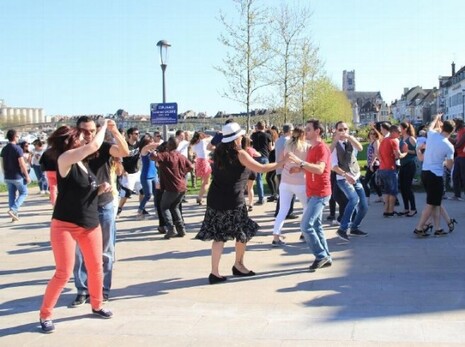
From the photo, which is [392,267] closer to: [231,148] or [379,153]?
[231,148]

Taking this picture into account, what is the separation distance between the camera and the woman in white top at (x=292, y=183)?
26.0 ft

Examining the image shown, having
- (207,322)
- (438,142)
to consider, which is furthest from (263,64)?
(207,322)

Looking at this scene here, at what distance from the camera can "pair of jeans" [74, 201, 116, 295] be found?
A: 561cm

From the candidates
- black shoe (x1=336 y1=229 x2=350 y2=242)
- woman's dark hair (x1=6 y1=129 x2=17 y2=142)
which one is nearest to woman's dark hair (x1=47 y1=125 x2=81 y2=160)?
black shoe (x1=336 y1=229 x2=350 y2=242)

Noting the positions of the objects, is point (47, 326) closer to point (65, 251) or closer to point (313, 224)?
point (65, 251)

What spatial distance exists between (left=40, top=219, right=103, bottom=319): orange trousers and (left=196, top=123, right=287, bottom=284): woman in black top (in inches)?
59.2

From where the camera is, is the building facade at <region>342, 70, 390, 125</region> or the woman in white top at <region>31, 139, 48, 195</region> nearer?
the woman in white top at <region>31, 139, 48, 195</region>

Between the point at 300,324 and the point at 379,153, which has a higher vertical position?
the point at 379,153

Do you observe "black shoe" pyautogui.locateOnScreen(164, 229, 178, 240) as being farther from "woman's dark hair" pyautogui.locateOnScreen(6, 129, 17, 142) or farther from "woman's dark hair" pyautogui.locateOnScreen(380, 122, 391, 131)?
"woman's dark hair" pyautogui.locateOnScreen(380, 122, 391, 131)

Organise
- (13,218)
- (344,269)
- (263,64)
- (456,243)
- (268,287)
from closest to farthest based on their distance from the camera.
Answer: (268,287) < (344,269) < (456,243) < (13,218) < (263,64)

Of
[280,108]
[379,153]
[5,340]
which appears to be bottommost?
[5,340]

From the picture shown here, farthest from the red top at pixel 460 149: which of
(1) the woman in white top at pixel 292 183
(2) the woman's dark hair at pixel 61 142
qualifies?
(2) the woman's dark hair at pixel 61 142

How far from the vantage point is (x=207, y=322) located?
4.99 metres

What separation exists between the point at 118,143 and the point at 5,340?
198cm
